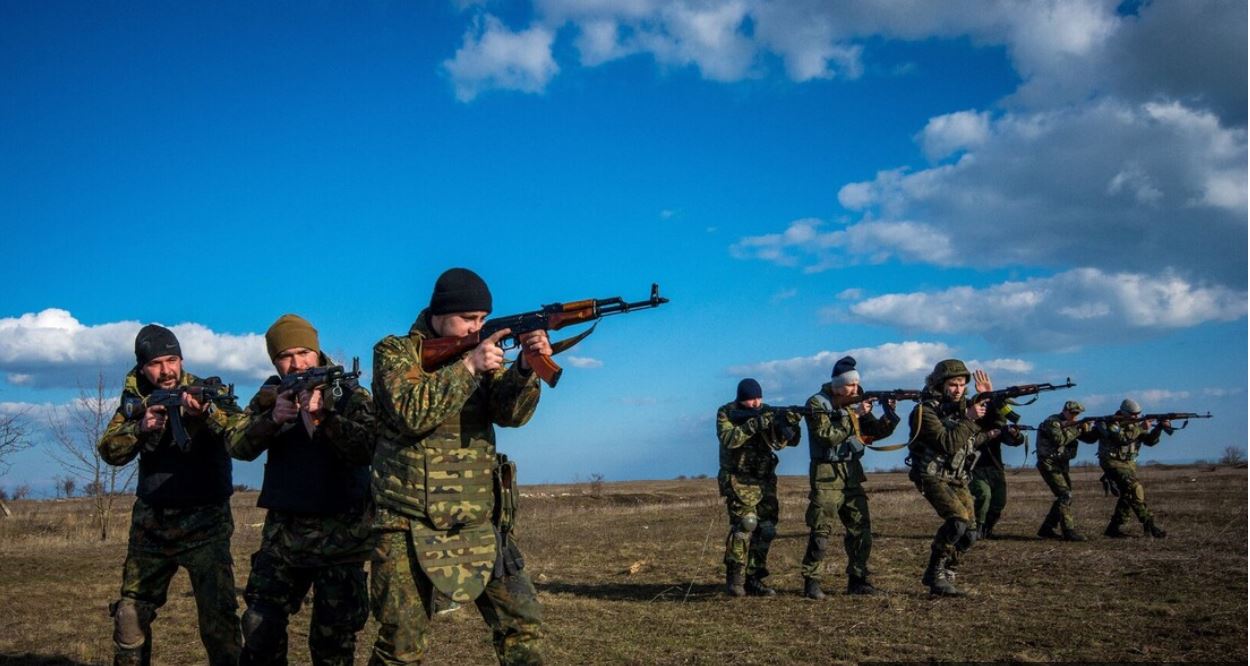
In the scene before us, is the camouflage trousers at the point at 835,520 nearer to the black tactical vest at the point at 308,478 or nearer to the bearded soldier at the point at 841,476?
the bearded soldier at the point at 841,476

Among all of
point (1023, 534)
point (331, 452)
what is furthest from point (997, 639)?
point (1023, 534)

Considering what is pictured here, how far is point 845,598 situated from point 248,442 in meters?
7.13

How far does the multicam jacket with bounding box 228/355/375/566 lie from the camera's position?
5887 mm

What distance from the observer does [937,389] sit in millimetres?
10812

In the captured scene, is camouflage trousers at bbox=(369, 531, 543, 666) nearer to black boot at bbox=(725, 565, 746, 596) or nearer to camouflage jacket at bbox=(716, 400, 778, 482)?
camouflage jacket at bbox=(716, 400, 778, 482)

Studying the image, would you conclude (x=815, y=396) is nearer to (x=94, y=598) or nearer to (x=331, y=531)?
(x=331, y=531)

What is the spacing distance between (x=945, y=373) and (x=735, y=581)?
135 inches

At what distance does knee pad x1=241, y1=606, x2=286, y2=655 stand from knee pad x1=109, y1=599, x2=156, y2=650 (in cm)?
104

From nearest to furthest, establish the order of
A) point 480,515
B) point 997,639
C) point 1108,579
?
point 480,515, point 997,639, point 1108,579

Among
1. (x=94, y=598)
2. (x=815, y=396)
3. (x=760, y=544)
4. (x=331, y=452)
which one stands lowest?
(x=94, y=598)

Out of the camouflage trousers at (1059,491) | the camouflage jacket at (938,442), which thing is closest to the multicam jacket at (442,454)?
the camouflage jacket at (938,442)

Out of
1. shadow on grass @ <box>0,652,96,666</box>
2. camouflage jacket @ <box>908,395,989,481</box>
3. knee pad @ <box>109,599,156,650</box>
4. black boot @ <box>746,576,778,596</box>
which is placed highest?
camouflage jacket @ <box>908,395,989,481</box>

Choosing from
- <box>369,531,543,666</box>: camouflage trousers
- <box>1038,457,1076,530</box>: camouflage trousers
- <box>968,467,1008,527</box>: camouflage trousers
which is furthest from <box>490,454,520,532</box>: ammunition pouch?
<box>1038,457,1076,530</box>: camouflage trousers

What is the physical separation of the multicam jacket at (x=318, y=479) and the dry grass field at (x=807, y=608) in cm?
Result: 254
